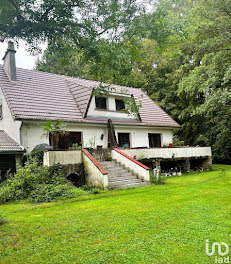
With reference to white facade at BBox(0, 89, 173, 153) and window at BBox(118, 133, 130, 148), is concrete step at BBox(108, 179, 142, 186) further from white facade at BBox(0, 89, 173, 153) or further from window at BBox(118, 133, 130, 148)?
window at BBox(118, 133, 130, 148)

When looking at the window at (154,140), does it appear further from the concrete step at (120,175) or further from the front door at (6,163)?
the front door at (6,163)

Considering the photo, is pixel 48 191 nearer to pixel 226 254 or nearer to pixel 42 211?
pixel 42 211

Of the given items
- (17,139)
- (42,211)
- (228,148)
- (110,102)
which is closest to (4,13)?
(42,211)

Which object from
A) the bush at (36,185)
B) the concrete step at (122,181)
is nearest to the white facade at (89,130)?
the bush at (36,185)

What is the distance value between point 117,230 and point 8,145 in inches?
387

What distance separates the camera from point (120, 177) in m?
13.3

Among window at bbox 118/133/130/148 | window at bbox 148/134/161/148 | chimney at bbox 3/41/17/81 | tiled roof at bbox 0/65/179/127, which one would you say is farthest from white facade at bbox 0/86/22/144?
window at bbox 148/134/161/148

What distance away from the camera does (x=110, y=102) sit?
1952 cm

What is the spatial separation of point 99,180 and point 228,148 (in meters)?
18.2

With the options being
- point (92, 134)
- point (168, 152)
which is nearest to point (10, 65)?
point (92, 134)

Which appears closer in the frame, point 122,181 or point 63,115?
point 122,181

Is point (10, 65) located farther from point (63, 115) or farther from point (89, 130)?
point (89, 130)

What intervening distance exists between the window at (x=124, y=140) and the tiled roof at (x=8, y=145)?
26.0 feet

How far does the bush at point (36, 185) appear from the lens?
34.0ft
